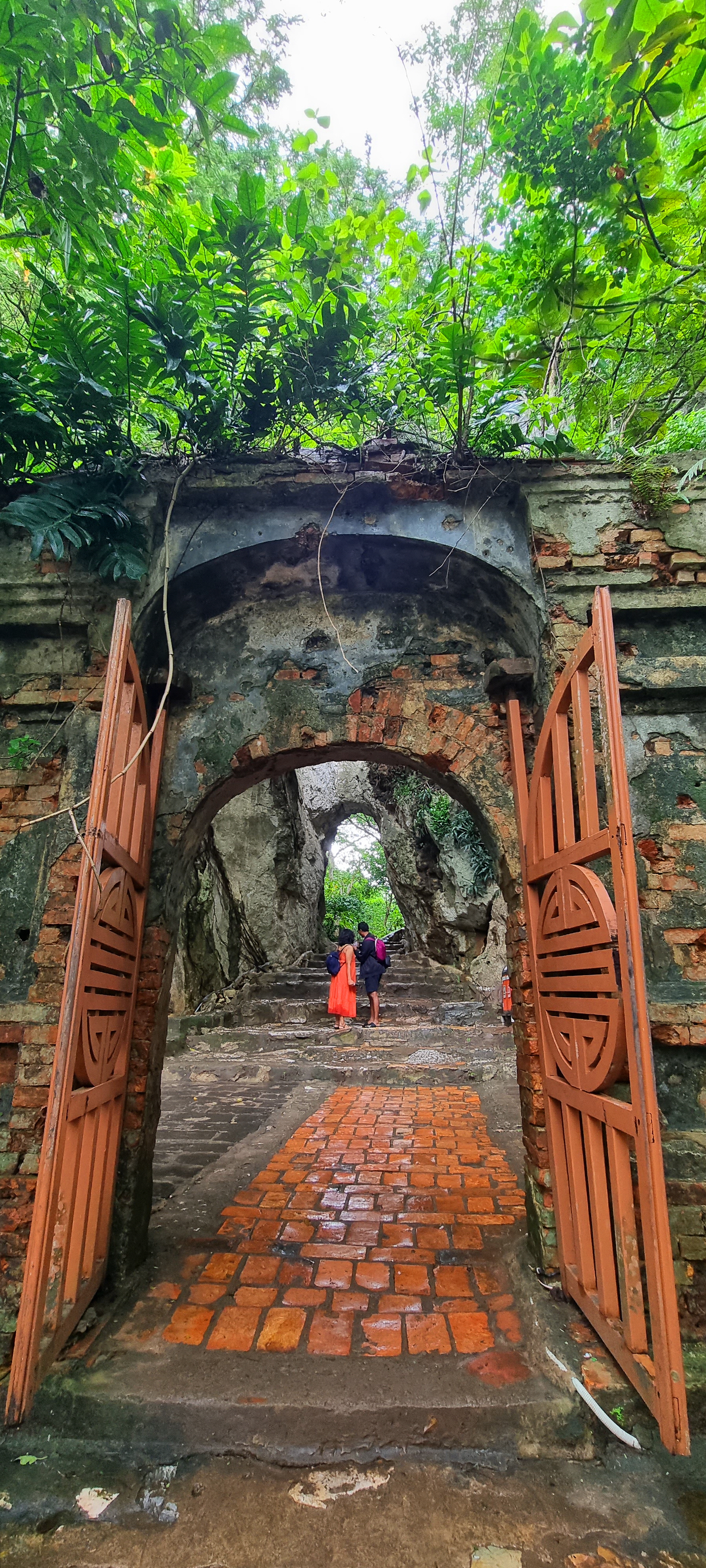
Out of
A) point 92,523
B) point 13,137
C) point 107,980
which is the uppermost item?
point 13,137

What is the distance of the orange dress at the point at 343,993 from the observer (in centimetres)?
1031

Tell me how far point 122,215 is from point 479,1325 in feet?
18.0

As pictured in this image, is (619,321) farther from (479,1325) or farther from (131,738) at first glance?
(479,1325)

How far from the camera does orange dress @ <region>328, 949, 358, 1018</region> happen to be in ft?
33.8

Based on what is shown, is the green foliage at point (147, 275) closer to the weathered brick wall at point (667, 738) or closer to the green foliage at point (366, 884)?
the weathered brick wall at point (667, 738)

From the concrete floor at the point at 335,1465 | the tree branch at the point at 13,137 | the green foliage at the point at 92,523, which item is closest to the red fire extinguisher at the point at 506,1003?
the concrete floor at the point at 335,1465

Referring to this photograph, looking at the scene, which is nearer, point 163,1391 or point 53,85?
point 163,1391

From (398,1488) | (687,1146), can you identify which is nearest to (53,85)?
(687,1146)

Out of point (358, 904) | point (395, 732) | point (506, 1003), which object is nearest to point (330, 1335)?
point (395, 732)

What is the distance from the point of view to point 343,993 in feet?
34.1

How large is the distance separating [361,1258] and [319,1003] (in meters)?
9.19

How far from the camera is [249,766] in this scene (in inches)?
142

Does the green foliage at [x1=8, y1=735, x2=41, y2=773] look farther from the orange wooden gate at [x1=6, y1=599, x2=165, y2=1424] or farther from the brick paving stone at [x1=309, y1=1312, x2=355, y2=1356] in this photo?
the brick paving stone at [x1=309, y1=1312, x2=355, y2=1356]

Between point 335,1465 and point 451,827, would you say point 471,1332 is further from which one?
point 451,827
